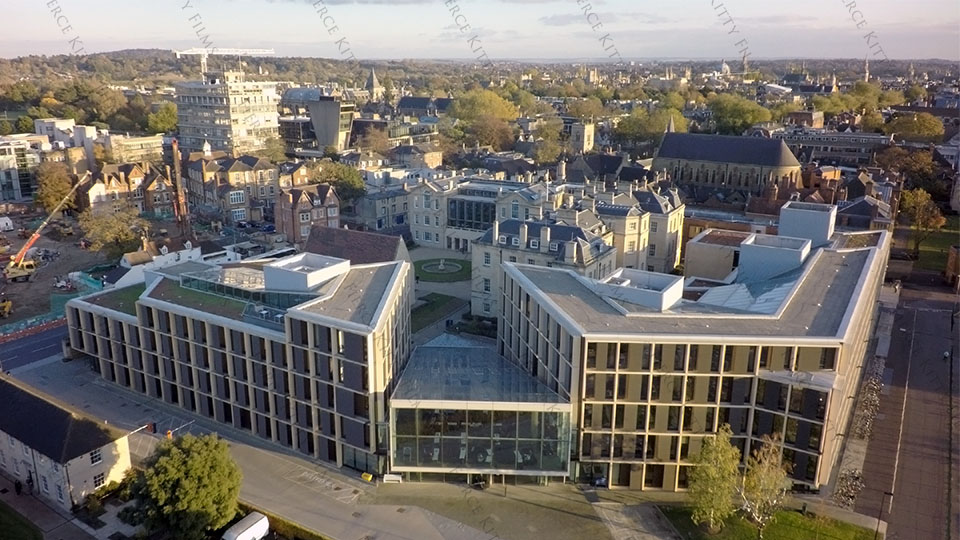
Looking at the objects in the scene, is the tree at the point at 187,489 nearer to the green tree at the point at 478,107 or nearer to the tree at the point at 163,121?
the tree at the point at 163,121

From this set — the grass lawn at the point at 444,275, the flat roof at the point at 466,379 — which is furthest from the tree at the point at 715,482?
the grass lawn at the point at 444,275

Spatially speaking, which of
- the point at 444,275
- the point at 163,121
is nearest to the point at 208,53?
the point at 163,121

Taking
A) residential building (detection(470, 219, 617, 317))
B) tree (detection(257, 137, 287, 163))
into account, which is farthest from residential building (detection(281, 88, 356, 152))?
residential building (detection(470, 219, 617, 317))

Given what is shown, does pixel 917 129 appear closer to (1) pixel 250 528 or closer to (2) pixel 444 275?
(2) pixel 444 275

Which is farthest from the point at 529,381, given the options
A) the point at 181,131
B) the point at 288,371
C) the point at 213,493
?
the point at 181,131

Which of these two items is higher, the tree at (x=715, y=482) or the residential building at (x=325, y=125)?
the residential building at (x=325, y=125)

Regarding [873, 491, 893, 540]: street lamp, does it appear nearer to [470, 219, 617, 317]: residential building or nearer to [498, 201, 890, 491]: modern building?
[498, 201, 890, 491]: modern building
